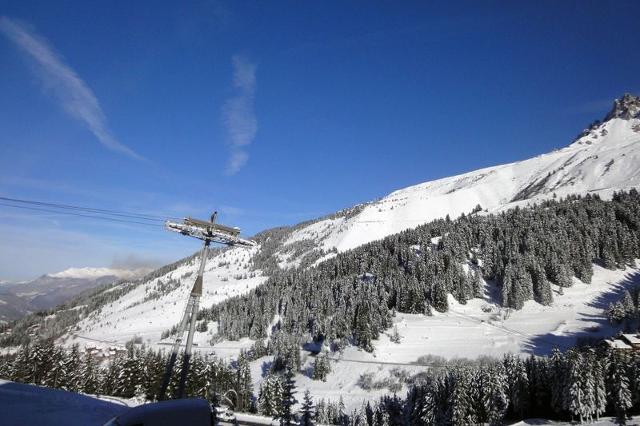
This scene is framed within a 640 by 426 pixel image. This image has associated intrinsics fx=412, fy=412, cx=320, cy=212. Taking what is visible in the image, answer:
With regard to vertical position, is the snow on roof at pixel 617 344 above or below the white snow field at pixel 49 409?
above

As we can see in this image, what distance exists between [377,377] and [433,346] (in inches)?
687

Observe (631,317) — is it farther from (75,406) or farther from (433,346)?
(75,406)

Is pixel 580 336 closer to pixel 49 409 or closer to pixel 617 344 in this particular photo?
pixel 617 344

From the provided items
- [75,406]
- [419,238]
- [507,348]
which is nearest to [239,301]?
[419,238]

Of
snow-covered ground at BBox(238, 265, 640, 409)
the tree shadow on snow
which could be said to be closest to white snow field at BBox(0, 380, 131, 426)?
snow-covered ground at BBox(238, 265, 640, 409)

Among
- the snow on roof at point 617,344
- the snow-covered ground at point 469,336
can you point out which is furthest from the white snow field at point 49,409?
the snow on roof at point 617,344

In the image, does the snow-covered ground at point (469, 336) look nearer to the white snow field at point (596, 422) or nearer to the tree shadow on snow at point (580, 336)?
the tree shadow on snow at point (580, 336)

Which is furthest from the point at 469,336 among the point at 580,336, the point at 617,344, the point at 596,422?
the point at 596,422

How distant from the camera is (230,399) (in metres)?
84.1

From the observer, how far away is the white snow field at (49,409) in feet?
67.7

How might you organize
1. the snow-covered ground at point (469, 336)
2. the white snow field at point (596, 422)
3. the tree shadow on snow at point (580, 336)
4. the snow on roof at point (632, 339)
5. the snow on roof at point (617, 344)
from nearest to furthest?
1. the white snow field at point (596, 422)
2. the snow on roof at point (617, 344)
3. the snow on roof at point (632, 339)
4. the tree shadow on snow at point (580, 336)
5. the snow-covered ground at point (469, 336)

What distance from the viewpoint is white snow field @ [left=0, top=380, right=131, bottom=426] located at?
20.6 m

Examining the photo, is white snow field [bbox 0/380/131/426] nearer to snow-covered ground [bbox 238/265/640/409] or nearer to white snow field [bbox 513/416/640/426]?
white snow field [bbox 513/416/640/426]

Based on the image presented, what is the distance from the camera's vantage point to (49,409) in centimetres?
2298
